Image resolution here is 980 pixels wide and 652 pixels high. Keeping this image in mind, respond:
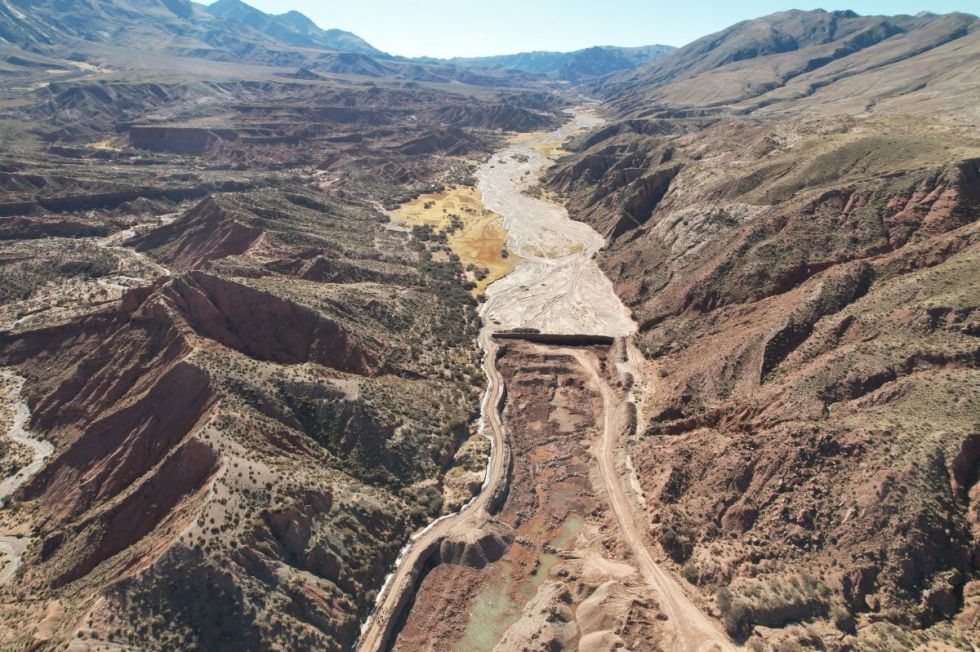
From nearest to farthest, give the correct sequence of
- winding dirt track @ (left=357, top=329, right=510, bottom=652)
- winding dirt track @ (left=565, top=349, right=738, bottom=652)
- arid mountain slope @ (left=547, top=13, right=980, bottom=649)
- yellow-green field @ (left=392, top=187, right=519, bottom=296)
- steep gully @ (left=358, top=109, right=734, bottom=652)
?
1. arid mountain slope @ (left=547, top=13, right=980, bottom=649)
2. winding dirt track @ (left=565, top=349, right=738, bottom=652)
3. winding dirt track @ (left=357, top=329, right=510, bottom=652)
4. steep gully @ (left=358, top=109, right=734, bottom=652)
5. yellow-green field @ (left=392, top=187, right=519, bottom=296)

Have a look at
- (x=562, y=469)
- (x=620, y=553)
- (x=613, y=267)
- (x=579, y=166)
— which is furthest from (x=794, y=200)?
(x=579, y=166)

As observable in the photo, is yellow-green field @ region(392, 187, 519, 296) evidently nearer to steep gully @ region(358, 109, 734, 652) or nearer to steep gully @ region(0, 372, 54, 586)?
steep gully @ region(358, 109, 734, 652)

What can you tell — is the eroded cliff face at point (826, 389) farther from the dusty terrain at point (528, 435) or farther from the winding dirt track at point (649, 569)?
the winding dirt track at point (649, 569)

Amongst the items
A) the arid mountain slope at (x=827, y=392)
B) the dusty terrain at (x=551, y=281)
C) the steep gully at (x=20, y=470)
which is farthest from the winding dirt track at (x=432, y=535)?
the steep gully at (x=20, y=470)

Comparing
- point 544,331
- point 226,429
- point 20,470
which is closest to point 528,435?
point 544,331

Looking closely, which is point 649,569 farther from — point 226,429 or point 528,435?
point 226,429

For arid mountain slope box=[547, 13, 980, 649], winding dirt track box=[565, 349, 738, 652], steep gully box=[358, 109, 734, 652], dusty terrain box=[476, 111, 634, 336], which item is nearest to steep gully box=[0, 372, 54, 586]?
steep gully box=[358, 109, 734, 652]
